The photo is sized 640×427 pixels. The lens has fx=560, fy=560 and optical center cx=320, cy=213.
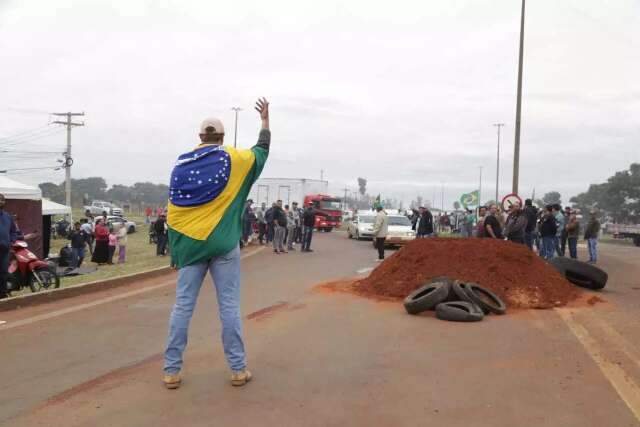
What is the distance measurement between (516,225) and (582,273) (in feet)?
12.6

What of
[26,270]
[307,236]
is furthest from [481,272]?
[307,236]

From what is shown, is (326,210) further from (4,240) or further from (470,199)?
(4,240)

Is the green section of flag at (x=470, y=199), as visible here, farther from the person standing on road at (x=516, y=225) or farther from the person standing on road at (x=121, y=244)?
the person standing on road at (x=121, y=244)

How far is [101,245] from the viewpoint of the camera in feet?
59.0

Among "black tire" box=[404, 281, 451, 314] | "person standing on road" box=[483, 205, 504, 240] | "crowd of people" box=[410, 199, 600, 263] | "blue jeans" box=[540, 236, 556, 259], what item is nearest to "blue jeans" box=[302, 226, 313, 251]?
Answer: "crowd of people" box=[410, 199, 600, 263]

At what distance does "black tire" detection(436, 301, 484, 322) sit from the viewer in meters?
6.81

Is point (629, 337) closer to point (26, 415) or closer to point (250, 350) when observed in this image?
→ point (250, 350)

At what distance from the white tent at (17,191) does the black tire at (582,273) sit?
45.5ft

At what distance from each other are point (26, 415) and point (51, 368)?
1.30m

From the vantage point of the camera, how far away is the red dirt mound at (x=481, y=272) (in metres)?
8.46

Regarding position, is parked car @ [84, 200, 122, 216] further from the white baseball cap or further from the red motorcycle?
the white baseball cap

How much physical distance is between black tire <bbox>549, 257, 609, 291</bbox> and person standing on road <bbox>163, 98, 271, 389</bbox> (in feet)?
27.1

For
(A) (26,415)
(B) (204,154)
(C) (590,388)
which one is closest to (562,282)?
(C) (590,388)

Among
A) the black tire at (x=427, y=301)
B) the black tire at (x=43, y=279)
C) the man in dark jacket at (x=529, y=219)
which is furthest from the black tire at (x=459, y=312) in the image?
the man in dark jacket at (x=529, y=219)
